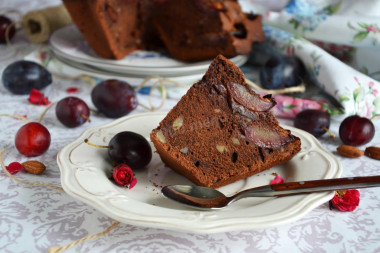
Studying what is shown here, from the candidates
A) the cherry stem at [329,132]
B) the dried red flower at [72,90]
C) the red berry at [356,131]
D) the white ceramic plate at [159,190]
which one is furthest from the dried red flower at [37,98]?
the red berry at [356,131]

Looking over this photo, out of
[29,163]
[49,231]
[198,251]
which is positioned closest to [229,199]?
[198,251]

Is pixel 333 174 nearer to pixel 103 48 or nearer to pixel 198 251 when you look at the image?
pixel 198 251

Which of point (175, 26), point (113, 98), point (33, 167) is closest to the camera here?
point (33, 167)

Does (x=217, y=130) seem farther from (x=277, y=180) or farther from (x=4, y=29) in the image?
(x=4, y=29)

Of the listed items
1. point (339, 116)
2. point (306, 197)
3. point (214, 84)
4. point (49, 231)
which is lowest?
point (339, 116)

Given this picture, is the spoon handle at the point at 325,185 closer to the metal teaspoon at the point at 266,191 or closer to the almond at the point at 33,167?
the metal teaspoon at the point at 266,191

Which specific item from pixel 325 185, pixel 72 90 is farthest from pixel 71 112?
pixel 325 185
